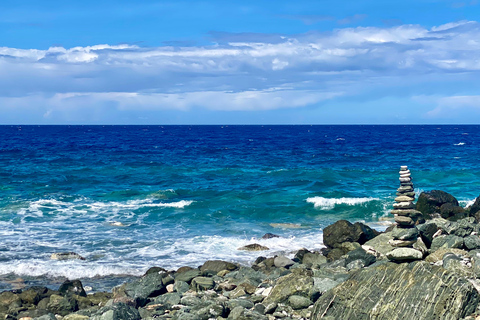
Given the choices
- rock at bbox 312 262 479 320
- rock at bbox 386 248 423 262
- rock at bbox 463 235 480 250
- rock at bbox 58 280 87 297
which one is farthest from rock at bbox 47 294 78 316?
rock at bbox 463 235 480 250

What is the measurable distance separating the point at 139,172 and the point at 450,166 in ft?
91.1

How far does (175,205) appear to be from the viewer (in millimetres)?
29703

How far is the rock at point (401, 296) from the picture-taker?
9672mm

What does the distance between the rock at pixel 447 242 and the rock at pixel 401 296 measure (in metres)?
4.60

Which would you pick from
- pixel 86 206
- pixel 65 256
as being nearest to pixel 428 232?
pixel 65 256

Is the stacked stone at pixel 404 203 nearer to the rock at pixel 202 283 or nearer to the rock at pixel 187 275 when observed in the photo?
the rock at pixel 202 283

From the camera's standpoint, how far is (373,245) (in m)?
17.3

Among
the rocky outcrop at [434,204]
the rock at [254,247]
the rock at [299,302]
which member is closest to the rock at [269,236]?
the rock at [254,247]

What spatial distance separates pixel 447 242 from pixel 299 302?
223 inches

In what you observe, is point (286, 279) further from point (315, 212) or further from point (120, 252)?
point (315, 212)

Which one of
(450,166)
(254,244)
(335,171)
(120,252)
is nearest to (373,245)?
(254,244)

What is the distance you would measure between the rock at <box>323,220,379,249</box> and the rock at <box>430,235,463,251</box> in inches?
133

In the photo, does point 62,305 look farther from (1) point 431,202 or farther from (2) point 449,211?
(1) point 431,202

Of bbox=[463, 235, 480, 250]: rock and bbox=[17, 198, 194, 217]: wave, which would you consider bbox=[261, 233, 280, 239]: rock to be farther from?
bbox=[463, 235, 480, 250]: rock
